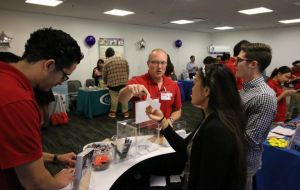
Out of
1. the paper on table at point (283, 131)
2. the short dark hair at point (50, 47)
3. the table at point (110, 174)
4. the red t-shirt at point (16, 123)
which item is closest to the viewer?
the red t-shirt at point (16, 123)

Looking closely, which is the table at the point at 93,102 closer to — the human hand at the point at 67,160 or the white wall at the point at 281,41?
the human hand at the point at 67,160

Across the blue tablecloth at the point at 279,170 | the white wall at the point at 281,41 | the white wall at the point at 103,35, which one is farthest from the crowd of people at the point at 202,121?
the white wall at the point at 281,41

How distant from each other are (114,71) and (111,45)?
2.68 metres

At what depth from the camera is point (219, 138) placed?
0.99 m

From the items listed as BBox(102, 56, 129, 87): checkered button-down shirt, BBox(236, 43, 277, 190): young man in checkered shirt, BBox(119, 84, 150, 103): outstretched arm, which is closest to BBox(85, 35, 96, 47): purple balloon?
BBox(102, 56, 129, 87): checkered button-down shirt

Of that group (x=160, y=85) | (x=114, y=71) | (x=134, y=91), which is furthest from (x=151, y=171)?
(x=114, y=71)

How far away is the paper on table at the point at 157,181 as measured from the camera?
71.5 inches

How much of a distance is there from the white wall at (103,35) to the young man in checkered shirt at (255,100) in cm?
607

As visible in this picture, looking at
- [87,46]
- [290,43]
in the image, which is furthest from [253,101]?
[290,43]

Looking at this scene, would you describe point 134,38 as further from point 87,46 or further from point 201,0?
point 201,0

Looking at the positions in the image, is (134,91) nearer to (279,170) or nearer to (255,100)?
(255,100)

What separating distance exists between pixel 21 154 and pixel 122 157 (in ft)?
3.15

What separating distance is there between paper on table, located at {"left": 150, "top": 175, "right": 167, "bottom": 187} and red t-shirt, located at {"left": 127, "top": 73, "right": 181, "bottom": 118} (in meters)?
0.61

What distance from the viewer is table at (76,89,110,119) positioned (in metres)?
5.45
